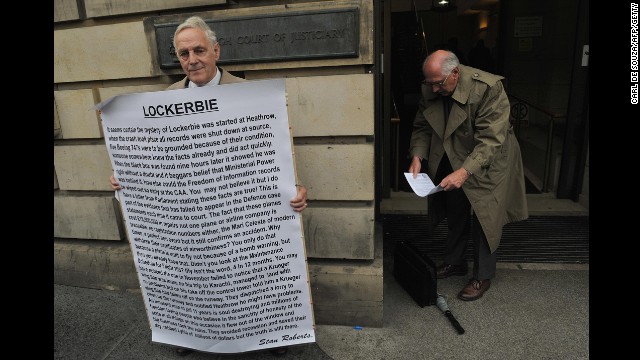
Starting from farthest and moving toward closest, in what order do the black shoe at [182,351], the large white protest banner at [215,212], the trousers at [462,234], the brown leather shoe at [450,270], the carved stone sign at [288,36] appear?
1. the brown leather shoe at [450,270]
2. the trousers at [462,234]
3. the black shoe at [182,351]
4. the carved stone sign at [288,36]
5. the large white protest banner at [215,212]

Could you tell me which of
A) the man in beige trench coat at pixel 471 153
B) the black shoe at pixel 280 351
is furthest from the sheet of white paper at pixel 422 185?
the black shoe at pixel 280 351

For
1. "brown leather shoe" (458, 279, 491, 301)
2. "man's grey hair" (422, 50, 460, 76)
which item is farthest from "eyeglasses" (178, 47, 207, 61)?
"brown leather shoe" (458, 279, 491, 301)

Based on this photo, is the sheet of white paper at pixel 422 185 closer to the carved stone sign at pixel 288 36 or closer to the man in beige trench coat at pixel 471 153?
the man in beige trench coat at pixel 471 153

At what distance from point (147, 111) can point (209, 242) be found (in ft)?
2.67

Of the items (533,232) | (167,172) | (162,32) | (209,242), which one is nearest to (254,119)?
(167,172)

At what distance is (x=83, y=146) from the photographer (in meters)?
3.71

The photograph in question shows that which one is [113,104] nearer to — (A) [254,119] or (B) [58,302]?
(A) [254,119]

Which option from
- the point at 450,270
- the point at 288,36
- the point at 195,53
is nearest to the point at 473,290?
the point at 450,270

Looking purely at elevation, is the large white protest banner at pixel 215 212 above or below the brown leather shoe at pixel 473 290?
above

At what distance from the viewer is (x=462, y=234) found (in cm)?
367

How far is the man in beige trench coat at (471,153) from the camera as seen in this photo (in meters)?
3.01

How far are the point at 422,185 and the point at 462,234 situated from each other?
2.94 feet

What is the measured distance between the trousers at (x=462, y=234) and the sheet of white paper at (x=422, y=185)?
0.33m

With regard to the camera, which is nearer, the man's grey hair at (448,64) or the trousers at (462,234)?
the man's grey hair at (448,64)
